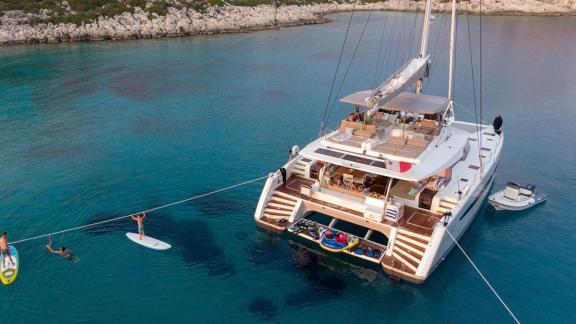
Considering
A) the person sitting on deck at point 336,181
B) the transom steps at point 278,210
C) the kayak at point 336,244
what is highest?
the person sitting on deck at point 336,181

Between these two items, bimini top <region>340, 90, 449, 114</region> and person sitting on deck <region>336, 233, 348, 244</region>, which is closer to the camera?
person sitting on deck <region>336, 233, 348, 244</region>

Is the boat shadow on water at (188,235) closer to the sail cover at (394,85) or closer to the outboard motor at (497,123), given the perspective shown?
the sail cover at (394,85)

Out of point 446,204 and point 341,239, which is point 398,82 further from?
point 341,239

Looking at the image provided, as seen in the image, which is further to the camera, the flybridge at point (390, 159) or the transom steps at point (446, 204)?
the transom steps at point (446, 204)

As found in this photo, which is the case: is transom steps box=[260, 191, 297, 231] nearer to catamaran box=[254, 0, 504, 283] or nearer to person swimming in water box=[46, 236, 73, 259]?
catamaran box=[254, 0, 504, 283]

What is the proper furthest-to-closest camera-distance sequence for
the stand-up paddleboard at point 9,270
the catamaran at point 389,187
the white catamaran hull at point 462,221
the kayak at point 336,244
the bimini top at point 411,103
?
the bimini top at point 411,103 < the kayak at point 336,244 < the catamaran at point 389,187 < the white catamaran hull at point 462,221 < the stand-up paddleboard at point 9,270

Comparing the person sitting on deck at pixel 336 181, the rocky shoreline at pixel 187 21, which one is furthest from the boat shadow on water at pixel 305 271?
the rocky shoreline at pixel 187 21

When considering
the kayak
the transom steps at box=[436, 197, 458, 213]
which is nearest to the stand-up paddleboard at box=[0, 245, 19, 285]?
the kayak

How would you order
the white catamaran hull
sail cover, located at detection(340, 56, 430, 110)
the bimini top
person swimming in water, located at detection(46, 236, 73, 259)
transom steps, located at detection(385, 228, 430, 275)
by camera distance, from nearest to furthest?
1. transom steps, located at detection(385, 228, 430, 275)
2. the white catamaran hull
3. person swimming in water, located at detection(46, 236, 73, 259)
4. sail cover, located at detection(340, 56, 430, 110)
5. the bimini top
